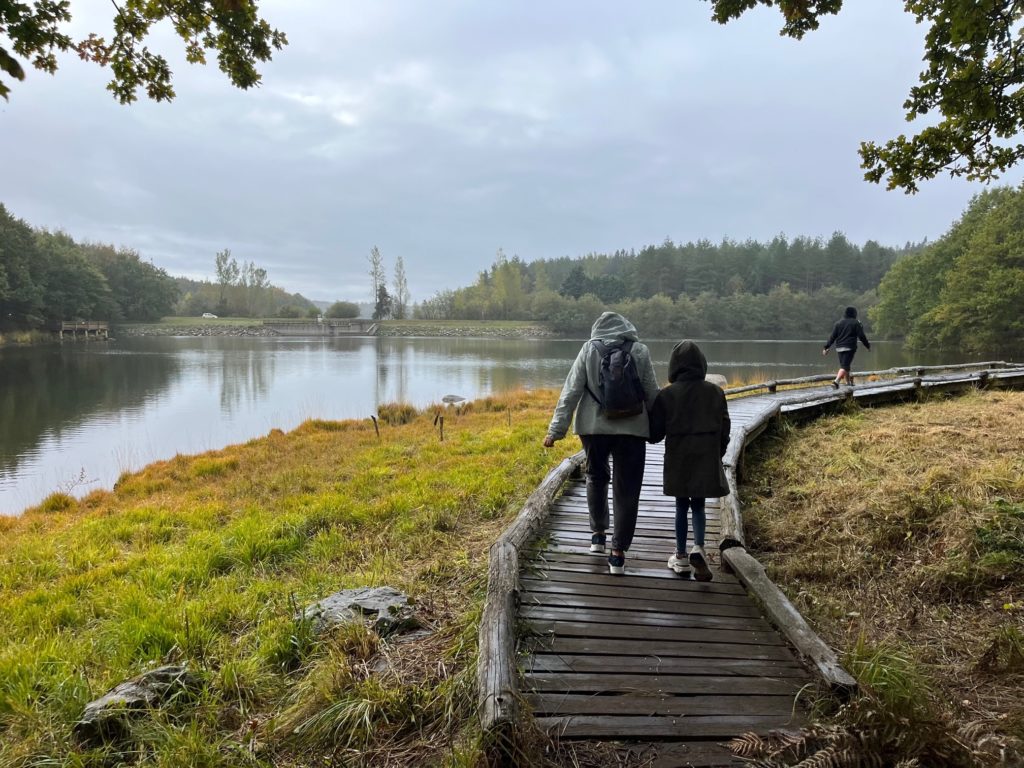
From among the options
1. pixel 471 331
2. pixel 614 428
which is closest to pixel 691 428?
pixel 614 428

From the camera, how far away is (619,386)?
343 centimetres

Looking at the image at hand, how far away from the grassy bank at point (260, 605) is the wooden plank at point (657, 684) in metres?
0.40

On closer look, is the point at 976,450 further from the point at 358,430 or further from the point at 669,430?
the point at 358,430

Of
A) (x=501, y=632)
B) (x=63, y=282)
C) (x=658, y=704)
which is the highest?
(x=63, y=282)

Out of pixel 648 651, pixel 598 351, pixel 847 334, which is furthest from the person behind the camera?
pixel 847 334

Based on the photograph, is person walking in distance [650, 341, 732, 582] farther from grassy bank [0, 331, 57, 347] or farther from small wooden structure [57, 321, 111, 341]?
small wooden structure [57, 321, 111, 341]

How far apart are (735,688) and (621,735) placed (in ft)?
2.31

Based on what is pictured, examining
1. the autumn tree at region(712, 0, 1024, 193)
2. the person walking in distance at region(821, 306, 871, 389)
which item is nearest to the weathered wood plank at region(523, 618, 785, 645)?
the autumn tree at region(712, 0, 1024, 193)

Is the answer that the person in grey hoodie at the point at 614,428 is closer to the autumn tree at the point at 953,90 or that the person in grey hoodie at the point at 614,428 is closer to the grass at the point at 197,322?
the autumn tree at the point at 953,90

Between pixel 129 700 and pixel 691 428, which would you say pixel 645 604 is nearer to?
pixel 691 428

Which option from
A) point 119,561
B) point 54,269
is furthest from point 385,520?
point 54,269

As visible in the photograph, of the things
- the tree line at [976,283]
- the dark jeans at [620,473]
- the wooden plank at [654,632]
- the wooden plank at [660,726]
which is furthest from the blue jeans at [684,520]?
the tree line at [976,283]

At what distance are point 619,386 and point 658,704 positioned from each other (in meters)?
1.78

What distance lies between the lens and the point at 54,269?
52.8 m
